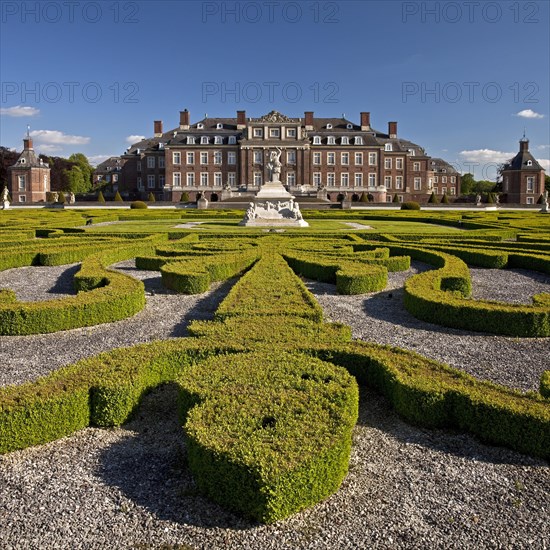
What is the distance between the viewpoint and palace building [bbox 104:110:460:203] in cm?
6206

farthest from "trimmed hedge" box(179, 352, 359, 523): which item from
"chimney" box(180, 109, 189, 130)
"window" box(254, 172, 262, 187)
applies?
"chimney" box(180, 109, 189, 130)

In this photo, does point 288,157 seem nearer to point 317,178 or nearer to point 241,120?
point 317,178

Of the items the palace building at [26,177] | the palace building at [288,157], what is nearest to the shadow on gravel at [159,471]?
the palace building at [288,157]

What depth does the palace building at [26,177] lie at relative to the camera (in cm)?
6044

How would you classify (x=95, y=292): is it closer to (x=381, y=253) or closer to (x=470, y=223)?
(x=381, y=253)

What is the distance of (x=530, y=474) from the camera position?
12.4 ft

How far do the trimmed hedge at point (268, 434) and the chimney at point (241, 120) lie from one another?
206ft

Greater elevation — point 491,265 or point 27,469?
point 491,265

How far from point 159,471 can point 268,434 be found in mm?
906

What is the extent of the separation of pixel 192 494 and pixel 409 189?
6627 centimetres

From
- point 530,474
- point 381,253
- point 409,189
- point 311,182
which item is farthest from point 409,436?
point 409,189

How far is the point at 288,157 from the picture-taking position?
62.5 meters

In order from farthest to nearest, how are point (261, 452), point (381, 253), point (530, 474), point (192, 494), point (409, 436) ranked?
point (381, 253) → point (409, 436) → point (530, 474) → point (192, 494) → point (261, 452)

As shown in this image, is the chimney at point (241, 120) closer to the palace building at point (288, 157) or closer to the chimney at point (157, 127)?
the palace building at point (288, 157)
